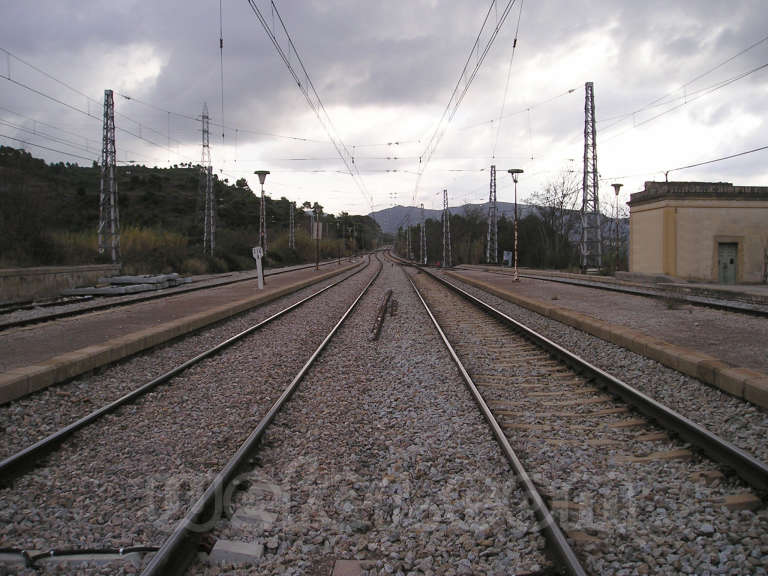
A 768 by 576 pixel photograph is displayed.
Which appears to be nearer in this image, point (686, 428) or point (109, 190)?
point (686, 428)

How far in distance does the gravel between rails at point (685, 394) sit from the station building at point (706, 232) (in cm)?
2196

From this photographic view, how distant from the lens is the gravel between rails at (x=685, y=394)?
4.70 m

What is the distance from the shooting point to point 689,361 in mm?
6668

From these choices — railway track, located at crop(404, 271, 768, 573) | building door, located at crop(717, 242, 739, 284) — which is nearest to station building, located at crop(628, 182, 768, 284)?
building door, located at crop(717, 242, 739, 284)

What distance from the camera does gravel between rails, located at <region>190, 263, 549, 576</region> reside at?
298 centimetres

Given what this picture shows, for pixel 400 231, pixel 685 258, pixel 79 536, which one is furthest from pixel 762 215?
pixel 400 231

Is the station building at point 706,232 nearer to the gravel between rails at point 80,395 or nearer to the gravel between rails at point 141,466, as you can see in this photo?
the gravel between rails at point 80,395

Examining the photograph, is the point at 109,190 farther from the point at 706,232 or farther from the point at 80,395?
the point at 706,232

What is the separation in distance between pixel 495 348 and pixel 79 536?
7117 millimetres

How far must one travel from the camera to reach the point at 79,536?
3188mm

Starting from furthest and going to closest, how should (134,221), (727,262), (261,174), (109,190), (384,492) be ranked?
1. (134,221)
2. (727,262)
3. (109,190)
4. (261,174)
5. (384,492)

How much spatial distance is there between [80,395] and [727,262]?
32443mm

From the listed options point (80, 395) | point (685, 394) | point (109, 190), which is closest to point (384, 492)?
point (685, 394)

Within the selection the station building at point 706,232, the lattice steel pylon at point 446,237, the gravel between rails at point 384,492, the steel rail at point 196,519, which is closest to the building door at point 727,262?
the station building at point 706,232
